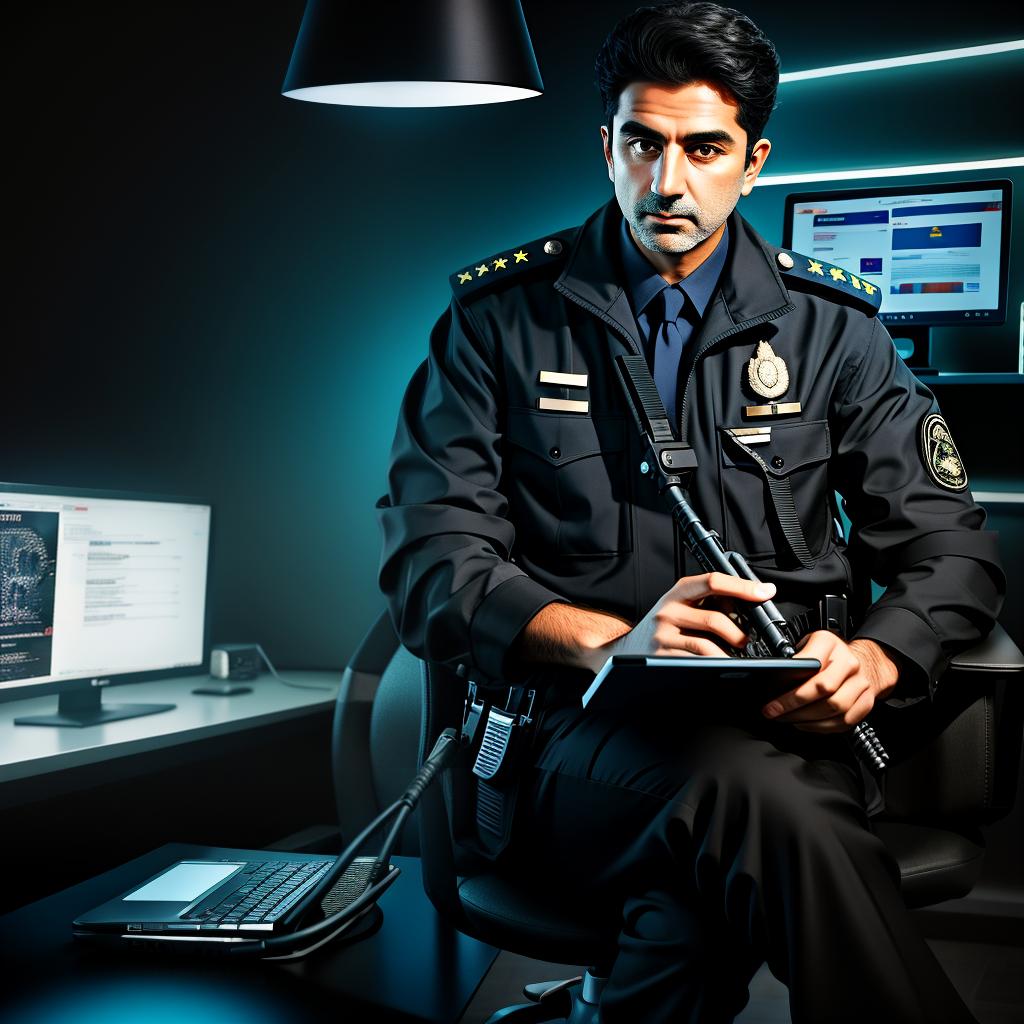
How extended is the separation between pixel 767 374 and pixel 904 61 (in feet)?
4.71

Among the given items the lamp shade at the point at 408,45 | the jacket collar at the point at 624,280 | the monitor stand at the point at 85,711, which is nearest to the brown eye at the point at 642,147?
the jacket collar at the point at 624,280

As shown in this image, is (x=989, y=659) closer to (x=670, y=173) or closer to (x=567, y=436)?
(x=567, y=436)

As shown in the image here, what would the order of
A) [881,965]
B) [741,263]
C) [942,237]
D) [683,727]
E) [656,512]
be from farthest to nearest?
[942,237]
[741,263]
[656,512]
[683,727]
[881,965]

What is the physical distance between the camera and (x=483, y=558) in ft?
4.88

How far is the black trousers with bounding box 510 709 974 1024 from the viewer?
1.03 meters

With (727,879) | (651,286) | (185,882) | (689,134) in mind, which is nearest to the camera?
(727,879)

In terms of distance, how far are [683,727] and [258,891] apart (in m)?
0.54

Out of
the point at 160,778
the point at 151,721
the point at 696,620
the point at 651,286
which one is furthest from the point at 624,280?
the point at 160,778

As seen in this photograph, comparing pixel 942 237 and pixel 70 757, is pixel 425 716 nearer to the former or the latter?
pixel 70 757

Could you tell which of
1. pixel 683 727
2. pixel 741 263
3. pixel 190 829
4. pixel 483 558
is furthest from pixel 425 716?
pixel 190 829

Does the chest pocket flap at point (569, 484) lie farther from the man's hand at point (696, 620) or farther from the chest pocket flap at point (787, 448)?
the man's hand at point (696, 620)

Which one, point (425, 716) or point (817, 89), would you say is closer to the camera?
point (425, 716)

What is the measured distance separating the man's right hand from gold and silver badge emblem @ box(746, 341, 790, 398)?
0.40 m

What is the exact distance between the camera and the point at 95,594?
229 cm
